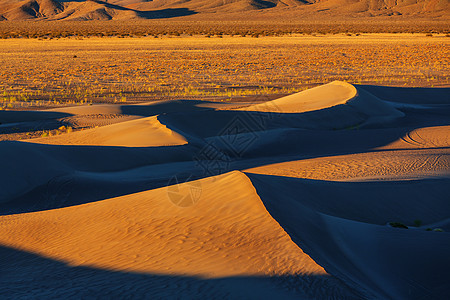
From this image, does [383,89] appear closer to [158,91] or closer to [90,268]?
[158,91]

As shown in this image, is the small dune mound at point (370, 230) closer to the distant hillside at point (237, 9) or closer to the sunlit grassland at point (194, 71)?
the sunlit grassland at point (194, 71)

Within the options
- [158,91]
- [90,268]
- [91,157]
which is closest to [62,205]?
[91,157]

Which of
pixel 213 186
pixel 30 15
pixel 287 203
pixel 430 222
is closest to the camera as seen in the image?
pixel 287 203

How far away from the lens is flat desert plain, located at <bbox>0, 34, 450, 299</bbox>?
574 cm

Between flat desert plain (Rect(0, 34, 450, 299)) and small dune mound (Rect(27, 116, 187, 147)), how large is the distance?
2.2 inches

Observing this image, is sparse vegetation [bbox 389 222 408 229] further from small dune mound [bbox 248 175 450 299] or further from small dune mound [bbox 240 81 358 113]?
small dune mound [bbox 240 81 358 113]

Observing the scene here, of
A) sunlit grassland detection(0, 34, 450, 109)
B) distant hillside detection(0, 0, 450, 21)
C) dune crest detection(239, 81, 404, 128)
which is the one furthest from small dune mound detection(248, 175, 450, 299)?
distant hillside detection(0, 0, 450, 21)

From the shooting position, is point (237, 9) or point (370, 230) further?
point (237, 9)

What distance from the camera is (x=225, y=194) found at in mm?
7957

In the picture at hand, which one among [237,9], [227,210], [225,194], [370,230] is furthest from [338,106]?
[237,9]

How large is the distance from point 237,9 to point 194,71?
131 m

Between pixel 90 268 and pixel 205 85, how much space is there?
21.5 meters

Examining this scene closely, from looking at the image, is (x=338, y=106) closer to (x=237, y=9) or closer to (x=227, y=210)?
(x=227, y=210)

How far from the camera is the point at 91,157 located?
13086 millimetres
